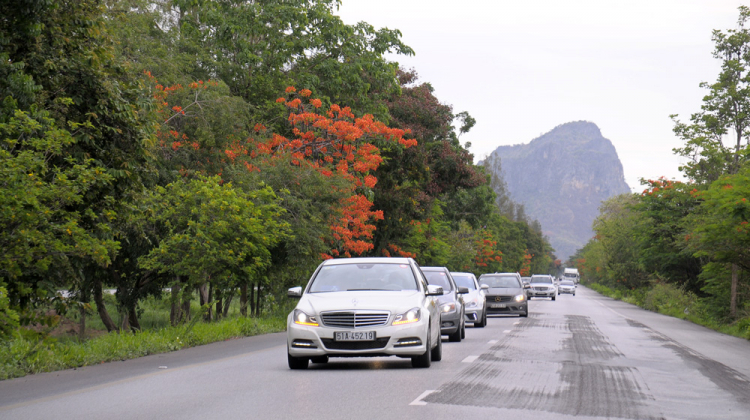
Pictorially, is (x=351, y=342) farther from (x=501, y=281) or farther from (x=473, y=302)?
(x=501, y=281)

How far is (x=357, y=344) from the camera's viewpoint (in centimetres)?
1132

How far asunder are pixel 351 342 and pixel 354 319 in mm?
308

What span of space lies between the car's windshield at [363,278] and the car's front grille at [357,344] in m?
1.21

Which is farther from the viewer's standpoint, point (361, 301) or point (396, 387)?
point (361, 301)

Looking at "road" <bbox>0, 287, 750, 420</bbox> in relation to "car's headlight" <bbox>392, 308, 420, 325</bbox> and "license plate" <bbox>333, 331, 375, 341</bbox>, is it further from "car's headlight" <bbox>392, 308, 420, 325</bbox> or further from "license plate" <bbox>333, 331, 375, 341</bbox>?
"car's headlight" <bbox>392, 308, 420, 325</bbox>

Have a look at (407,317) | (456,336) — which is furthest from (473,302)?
(407,317)

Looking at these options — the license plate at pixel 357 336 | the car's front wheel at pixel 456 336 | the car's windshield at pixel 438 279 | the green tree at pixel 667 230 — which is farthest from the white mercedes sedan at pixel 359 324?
the green tree at pixel 667 230

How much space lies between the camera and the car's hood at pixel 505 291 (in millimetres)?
31266

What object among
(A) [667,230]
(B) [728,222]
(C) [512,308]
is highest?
(A) [667,230]

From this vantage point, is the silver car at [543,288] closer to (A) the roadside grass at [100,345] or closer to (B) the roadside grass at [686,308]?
(B) the roadside grass at [686,308]

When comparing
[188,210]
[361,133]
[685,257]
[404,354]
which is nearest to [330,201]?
[361,133]

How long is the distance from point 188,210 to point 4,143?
8.28m

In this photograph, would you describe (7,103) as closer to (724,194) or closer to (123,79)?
(123,79)

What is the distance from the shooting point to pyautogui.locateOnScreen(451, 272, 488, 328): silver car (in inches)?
925
